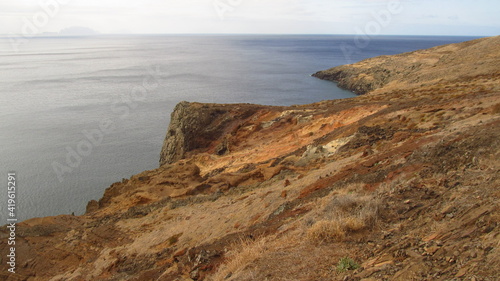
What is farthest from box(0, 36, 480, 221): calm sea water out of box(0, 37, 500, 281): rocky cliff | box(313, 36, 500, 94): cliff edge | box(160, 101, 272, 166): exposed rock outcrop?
box(0, 37, 500, 281): rocky cliff

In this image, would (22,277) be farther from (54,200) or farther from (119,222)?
(54,200)

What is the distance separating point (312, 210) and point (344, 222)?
2.46 metres

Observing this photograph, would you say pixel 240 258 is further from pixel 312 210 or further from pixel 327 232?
pixel 312 210

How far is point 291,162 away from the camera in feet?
62.5

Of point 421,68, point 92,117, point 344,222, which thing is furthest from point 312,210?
point 421,68

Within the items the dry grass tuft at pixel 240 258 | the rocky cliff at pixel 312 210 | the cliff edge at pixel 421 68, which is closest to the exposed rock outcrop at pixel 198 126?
the rocky cliff at pixel 312 210

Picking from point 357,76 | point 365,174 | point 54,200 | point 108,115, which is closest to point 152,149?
point 54,200

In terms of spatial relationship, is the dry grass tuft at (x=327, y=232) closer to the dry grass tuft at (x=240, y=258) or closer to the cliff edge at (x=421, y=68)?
the dry grass tuft at (x=240, y=258)

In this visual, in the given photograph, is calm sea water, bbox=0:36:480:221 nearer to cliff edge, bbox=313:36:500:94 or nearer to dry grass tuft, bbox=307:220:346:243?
cliff edge, bbox=313:36:500:94

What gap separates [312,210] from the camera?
10.2m

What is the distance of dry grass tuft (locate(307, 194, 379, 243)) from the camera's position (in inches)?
298

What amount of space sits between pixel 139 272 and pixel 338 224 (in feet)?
23.8

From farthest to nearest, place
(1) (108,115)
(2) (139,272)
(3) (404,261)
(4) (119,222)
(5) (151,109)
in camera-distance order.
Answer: (5) (151,109), (1) (108,115), (4) (119,222), (2) (139,272), (3) (404,261)

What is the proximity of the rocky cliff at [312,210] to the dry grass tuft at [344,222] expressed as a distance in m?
0.03
